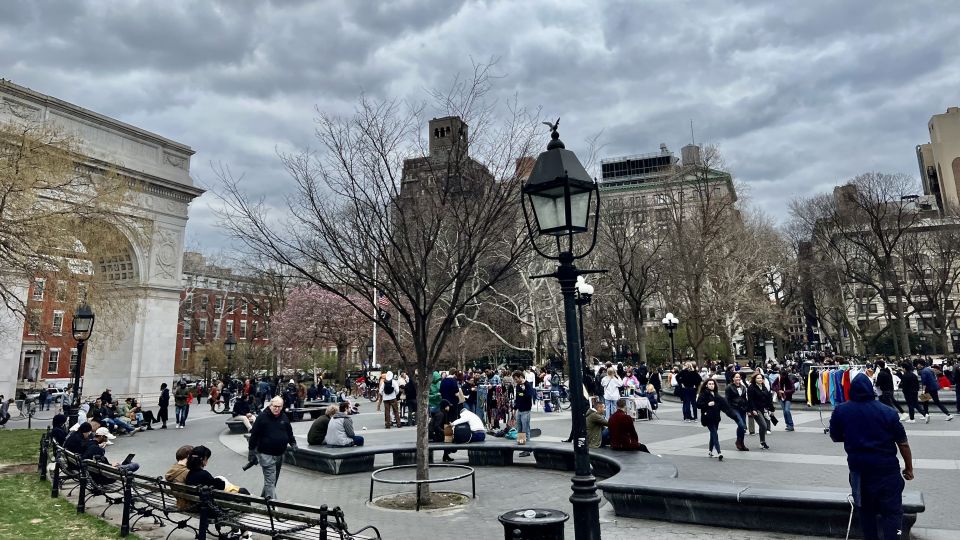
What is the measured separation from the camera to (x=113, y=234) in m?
19.8

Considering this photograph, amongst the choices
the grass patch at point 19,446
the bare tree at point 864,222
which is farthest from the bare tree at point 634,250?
the grass patch at point 19,446

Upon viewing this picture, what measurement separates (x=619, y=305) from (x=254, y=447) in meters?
52.5

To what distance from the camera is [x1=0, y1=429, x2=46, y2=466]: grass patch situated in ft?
45.3

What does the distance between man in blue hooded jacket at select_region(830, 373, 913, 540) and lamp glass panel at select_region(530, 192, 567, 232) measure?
3.02 metres

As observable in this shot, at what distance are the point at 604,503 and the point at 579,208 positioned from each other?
498 centimetres

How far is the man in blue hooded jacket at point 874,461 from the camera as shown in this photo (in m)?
5.06

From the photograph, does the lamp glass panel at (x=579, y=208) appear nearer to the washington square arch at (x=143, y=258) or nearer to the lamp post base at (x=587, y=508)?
the lamp post base at (x=587, y=508)

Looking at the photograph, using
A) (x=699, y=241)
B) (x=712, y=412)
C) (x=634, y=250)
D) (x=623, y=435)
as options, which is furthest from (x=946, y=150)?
(x=623, y=435)

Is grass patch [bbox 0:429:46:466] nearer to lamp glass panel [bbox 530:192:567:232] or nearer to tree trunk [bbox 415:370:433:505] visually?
tree trunk [bbox 415:370:433:505]

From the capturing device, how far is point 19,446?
15641 millimetres

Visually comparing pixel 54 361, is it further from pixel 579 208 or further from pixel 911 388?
pixel 911 388

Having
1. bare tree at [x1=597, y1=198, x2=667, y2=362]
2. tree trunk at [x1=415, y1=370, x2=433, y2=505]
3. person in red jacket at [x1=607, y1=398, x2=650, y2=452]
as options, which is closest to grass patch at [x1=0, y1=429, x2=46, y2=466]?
tree trunk at [x1=415, y1=370, x2=433, y2=505]

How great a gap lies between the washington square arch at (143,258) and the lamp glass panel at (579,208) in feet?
93.2

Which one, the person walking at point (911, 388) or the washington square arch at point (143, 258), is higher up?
the washington square arch at point (143, 258)
